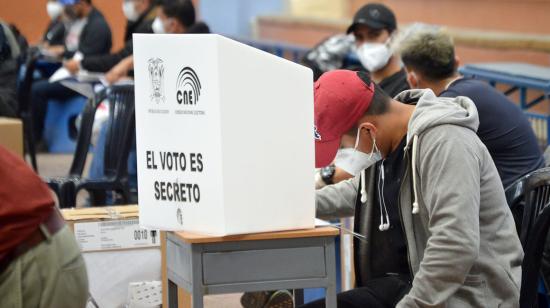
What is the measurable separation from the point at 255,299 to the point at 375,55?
235cm

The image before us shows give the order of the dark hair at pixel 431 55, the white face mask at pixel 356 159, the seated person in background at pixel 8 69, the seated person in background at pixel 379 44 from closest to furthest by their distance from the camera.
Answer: the white face mask at pixel 356 159
the dark hair at pixel 431 55
the seated person in background at pixel 379 44
the seated person in background at pixel 8 69

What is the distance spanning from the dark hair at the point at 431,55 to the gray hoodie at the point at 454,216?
5.74 ft

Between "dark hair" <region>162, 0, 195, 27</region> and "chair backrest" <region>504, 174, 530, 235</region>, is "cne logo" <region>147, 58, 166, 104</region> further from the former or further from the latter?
"dark hair" <region>162, 0, 195, 27</region>

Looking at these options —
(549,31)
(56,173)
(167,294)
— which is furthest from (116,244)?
(549,31)

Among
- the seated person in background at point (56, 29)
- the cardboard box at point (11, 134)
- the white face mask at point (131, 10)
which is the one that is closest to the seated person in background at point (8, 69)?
the white face mask at point (131, 10)

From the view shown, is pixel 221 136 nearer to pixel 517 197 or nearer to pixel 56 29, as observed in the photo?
pixel 517 197

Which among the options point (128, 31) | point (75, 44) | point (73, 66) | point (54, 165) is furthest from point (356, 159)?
point (75, 44)

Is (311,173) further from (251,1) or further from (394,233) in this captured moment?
(251,1)

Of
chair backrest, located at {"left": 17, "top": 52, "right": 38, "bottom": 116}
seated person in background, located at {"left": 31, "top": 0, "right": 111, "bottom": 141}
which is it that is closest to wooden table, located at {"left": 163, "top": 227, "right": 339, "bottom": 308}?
chair backrest, located at {"left": 17, "top": 52, "right": 38, "bottom": 116}

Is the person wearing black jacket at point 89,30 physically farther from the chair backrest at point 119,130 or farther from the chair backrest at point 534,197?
the chair backrest at point 534,197

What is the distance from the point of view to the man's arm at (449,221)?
10.6 feet

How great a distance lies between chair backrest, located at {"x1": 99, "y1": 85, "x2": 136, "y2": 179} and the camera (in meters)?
6.46

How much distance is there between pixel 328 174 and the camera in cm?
470

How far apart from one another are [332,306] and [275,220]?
1.03 feet
